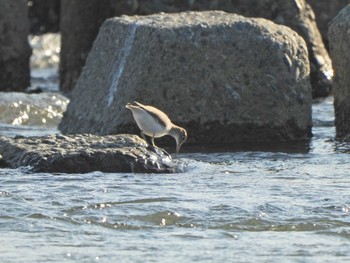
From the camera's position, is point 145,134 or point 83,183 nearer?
point 83,183

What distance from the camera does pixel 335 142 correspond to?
10.4 m

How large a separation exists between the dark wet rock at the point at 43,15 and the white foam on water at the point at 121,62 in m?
9.48

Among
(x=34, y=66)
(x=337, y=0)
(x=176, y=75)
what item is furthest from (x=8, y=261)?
(x=34, y=66)

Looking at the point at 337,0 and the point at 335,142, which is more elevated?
the point at 337,0

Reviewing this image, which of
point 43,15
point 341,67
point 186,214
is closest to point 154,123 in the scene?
point 341,67

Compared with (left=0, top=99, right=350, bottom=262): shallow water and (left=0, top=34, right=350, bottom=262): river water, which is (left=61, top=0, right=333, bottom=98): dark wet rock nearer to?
(left=0, top=34, right=350, bottom=262): river water

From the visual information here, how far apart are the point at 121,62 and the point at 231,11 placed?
3247 mm

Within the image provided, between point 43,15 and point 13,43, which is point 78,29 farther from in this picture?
point 43,15

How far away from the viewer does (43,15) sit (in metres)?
20.4

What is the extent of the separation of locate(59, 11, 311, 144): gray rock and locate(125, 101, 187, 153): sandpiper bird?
1.93 feet

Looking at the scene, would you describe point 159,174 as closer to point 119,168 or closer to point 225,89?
point 119,168

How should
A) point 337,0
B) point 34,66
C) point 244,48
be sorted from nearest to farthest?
point 244,48 → point 337,0 → point 34,66

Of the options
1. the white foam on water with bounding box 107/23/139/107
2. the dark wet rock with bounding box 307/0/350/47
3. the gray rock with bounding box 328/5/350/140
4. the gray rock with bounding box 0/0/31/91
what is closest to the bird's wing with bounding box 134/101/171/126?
the white foam on water with bounding box 107/23/139/107

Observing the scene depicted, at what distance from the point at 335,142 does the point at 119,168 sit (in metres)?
2.62
